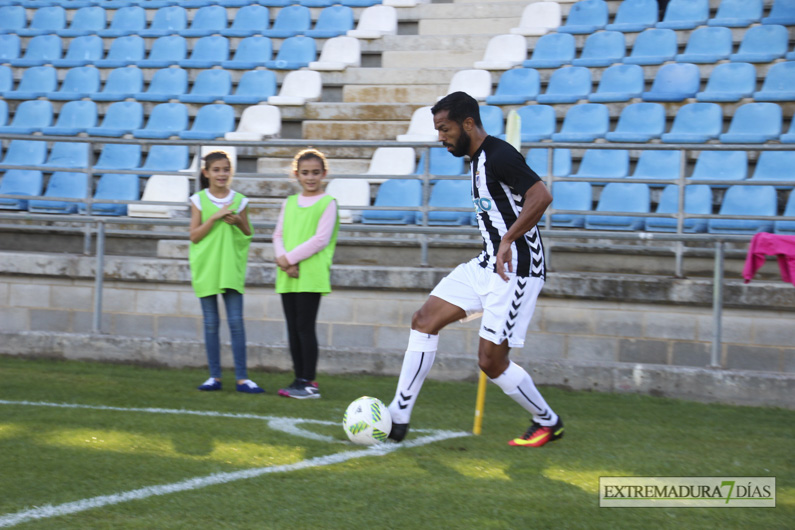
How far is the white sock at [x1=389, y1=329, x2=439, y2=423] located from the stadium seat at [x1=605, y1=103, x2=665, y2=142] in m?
5.52

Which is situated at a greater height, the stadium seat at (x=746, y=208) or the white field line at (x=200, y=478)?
the stadium seat at (x=746, y=208)

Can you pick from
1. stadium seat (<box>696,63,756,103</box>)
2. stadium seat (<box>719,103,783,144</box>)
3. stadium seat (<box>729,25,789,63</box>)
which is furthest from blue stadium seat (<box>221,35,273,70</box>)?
stadium seat (<box>719,103,783,144</box>)

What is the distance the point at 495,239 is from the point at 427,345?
73 centimetres

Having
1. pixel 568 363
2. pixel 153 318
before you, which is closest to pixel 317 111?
pixel 153 318

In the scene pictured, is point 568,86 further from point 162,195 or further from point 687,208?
point 162,195

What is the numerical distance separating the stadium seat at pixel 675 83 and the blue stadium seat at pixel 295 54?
5.03 meters

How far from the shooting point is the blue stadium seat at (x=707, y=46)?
10.8 m

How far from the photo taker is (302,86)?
40.9ft

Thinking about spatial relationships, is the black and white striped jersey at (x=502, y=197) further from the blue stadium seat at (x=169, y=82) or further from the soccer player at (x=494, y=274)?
the blue stadium seat at (x=169, y=82)

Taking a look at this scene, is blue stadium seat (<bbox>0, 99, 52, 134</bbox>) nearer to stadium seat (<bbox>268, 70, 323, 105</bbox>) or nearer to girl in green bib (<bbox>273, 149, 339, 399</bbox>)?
stadium seat (<bbox>268, 70, 323, 105</bbox>)

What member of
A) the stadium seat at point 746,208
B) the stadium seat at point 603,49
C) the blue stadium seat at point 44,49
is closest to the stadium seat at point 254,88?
the blue stadium seat at point 44,49

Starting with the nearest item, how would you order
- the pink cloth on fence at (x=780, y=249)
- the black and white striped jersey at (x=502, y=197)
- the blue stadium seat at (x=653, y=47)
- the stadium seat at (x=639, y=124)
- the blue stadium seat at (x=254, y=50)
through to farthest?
the black and white striped jersey at (x=502, y=197) < the pink cloth on fence at (x=780, y=249) < the stadium seat at (x=639, y=124) < the blue stadium seat at (x=653, y=47) < the blue stadium seat at (x=254, y=50)

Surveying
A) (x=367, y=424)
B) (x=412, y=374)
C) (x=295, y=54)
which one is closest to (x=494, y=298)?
(x=412, y=374)

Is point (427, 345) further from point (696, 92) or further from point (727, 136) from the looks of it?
point (696, 92)
